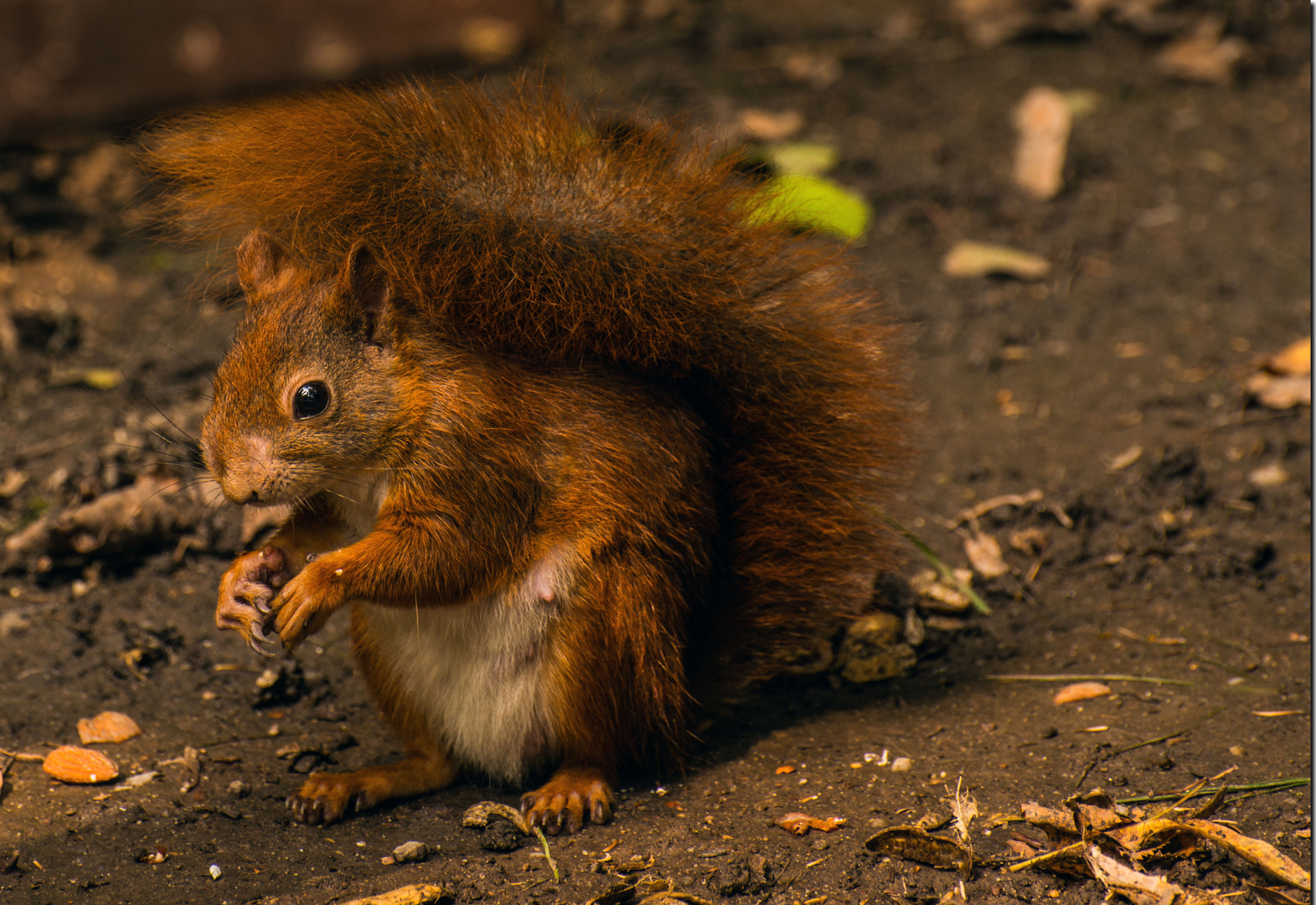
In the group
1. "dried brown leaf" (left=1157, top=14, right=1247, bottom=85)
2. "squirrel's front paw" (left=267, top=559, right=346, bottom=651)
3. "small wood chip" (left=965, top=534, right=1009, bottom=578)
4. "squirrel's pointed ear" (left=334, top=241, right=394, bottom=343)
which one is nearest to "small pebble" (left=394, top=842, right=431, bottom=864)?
"squirrel's front paw" (left=267, top=559, right=346, bottom=651)

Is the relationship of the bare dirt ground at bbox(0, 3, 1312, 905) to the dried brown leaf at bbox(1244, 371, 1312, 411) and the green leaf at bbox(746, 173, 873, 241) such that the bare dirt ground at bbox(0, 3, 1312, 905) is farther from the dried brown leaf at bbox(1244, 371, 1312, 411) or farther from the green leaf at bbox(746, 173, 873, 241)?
the green leaf at bbox(746, 173, 873, 241)

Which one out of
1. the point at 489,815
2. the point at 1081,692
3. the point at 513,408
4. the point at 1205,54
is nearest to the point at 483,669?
the point at 489,815

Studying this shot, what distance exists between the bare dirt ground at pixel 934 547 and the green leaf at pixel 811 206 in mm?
275

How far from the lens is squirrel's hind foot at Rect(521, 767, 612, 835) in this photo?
234 cm

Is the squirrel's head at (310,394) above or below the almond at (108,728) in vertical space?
above

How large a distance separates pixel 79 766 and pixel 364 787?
574mm

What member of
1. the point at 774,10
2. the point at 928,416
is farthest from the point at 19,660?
the point at 774,10

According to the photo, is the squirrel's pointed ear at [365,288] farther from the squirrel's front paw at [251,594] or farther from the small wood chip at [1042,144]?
the small wood chip at [1042,144]

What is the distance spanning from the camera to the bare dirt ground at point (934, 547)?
221 centimetres

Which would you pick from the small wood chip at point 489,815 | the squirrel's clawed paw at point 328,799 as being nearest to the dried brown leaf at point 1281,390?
the small wood chip at point 489,815

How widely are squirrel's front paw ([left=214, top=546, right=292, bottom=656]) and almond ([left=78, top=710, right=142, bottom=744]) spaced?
0.56 m

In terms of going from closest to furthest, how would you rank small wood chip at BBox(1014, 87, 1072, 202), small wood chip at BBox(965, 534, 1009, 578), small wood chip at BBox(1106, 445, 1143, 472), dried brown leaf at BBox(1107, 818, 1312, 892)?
dried brown leaf at BBox(1107, 818, 1312, 892)
small wood chip at BBox(965, 534, 1009, 578)
small wood chip at BBox(1106, 445, 1143, 472)
small wood chip at BBox(1014, 87, 1072, 202)

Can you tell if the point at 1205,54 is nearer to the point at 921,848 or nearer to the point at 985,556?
the point at 985,556

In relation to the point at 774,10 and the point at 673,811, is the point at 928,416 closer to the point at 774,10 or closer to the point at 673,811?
the point at 673,811
